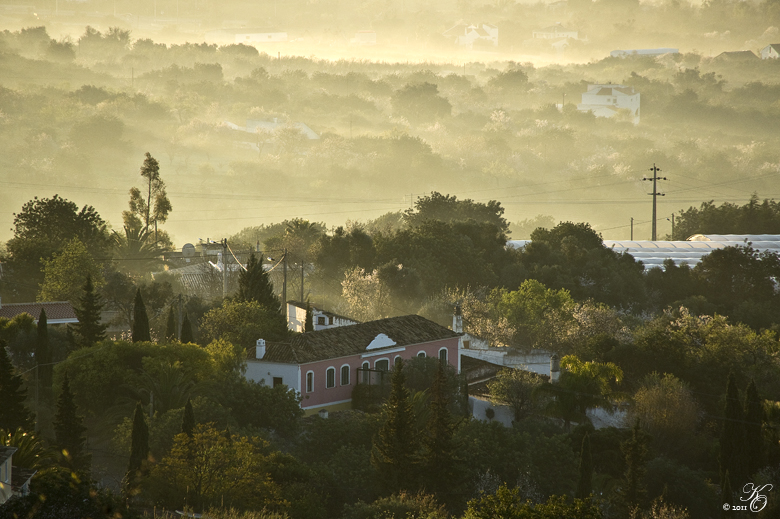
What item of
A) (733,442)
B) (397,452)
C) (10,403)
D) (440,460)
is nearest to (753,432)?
(733,442)

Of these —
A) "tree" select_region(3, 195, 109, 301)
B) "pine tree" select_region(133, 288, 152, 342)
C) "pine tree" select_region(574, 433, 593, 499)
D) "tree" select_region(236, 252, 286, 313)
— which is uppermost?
"tree" select_region(3, 195, 109, 301)

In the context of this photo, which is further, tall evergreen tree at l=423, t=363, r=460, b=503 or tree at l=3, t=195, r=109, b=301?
tree at l=3, t=195, r=109, b=301

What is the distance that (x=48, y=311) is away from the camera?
169ft

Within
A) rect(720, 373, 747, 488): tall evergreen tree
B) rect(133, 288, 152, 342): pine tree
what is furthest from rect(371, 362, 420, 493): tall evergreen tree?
rect(133, 288, 152, 342): pine tree

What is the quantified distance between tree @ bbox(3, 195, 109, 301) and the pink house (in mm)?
23440

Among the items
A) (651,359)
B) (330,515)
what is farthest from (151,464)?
(651,359)

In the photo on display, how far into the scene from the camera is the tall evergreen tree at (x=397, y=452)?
112 feet

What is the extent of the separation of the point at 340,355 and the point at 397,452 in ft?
40.0

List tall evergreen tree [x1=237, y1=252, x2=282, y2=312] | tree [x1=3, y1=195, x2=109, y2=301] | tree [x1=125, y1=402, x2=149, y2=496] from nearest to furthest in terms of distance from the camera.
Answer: tree [x1=125, y1=402, x2=149, y2=496] < tall evergreen tree [x1=237, y1=252, x2=282, y2=312] < tree [x1=3, y1=195, x2=109, y2=301]

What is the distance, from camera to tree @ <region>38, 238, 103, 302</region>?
56500mm

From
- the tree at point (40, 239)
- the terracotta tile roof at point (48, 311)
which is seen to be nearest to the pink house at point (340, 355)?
the terracotta tile roof at point (48, 311)

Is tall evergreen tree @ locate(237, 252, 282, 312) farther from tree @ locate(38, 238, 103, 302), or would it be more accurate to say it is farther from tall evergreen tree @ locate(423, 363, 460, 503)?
tall evergreen tree @ locate(423, 363, 460, 503)

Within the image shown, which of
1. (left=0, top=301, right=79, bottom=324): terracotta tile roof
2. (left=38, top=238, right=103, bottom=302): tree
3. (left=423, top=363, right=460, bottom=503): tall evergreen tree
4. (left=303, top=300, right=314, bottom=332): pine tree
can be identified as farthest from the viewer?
(left=38, top=238, right=103, bottom=302): tree

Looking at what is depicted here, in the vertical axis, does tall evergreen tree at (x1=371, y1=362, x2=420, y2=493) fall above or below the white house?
below
